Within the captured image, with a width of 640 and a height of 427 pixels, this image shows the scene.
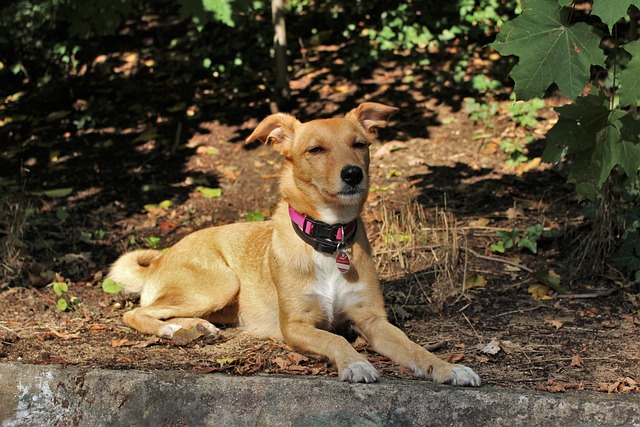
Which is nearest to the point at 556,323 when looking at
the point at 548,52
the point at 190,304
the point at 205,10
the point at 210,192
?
the point at 548,52

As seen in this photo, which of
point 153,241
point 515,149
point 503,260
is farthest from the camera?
point 515,149

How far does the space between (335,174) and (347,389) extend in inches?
50.7

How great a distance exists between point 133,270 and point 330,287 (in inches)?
72.0

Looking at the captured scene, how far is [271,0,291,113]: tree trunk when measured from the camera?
862 centimetres

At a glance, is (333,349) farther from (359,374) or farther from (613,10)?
(613,10)

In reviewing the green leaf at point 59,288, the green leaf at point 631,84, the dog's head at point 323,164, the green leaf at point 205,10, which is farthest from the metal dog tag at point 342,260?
the green leaf at point 205,10

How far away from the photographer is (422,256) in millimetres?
6020

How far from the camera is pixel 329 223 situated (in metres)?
4.61

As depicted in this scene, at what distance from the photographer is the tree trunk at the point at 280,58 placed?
862 centimetres

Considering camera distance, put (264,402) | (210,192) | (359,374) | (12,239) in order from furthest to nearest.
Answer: (210,192)
(12,239)
(359,374)
(264,402)

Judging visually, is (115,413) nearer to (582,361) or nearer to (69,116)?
(582,361)

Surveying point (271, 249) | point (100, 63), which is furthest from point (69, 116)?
point (271, 249)

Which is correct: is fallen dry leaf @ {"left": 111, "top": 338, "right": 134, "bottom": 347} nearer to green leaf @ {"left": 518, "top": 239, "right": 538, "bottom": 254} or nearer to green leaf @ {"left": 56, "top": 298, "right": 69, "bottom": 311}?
green leaf @ {"left": 56, "top": 298, "right": 69, "bottom": 311}

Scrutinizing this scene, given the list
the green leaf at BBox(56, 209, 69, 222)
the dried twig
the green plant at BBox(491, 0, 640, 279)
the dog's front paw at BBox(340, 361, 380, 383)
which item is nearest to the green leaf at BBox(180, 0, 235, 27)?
the green leaf at BBox(56, 209, 69, 222)
